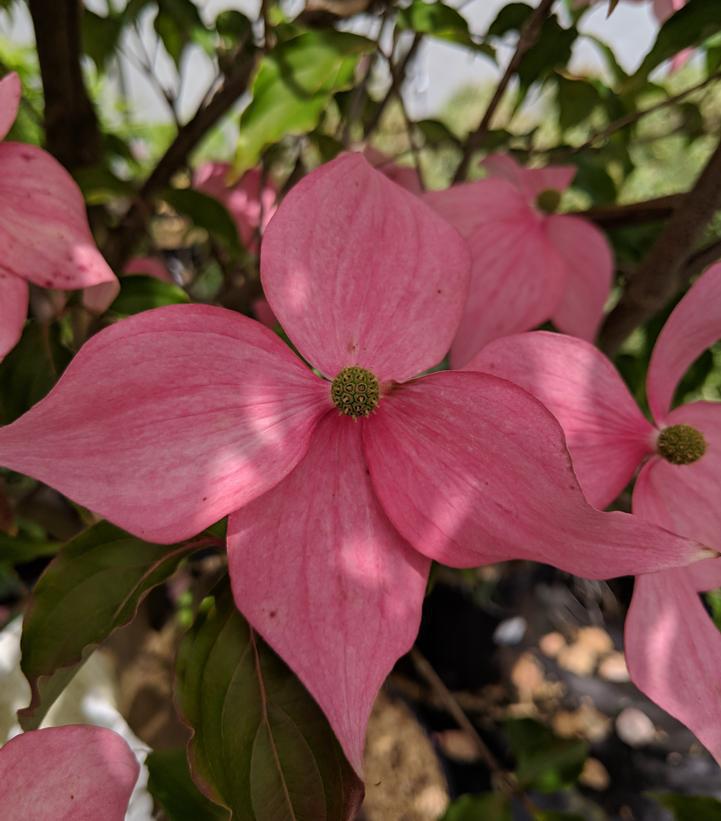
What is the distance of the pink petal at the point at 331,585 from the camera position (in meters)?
0.27

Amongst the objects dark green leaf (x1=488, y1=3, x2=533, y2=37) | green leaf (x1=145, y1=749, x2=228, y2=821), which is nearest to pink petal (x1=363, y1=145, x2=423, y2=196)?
dark green leaf (x1=488, y1=3, x2=533, y2=37)

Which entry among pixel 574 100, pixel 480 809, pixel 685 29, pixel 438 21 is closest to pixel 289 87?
pixel 438 21

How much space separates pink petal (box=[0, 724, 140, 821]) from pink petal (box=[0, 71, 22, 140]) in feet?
0.97

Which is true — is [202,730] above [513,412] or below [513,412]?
below

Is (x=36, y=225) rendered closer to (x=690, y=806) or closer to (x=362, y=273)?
(x=362, y=273)

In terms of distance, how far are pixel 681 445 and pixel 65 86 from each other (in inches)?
23.5

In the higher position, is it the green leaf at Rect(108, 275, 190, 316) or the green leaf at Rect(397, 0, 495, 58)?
the green leaf at Rect(397, 0, 495, 58)

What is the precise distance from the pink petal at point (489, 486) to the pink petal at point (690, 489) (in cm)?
9

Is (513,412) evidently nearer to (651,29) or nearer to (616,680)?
(616,680)

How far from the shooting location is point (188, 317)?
27 centimetres

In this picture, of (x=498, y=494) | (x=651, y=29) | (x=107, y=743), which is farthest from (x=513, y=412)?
(x=651, y=29)

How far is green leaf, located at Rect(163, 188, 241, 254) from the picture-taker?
565mm

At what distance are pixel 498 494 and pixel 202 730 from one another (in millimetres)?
200

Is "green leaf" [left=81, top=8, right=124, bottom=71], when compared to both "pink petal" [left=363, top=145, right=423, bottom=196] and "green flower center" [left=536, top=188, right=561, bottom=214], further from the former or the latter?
"green flower center" [left=536, top=188, right=561, bottom=214]
